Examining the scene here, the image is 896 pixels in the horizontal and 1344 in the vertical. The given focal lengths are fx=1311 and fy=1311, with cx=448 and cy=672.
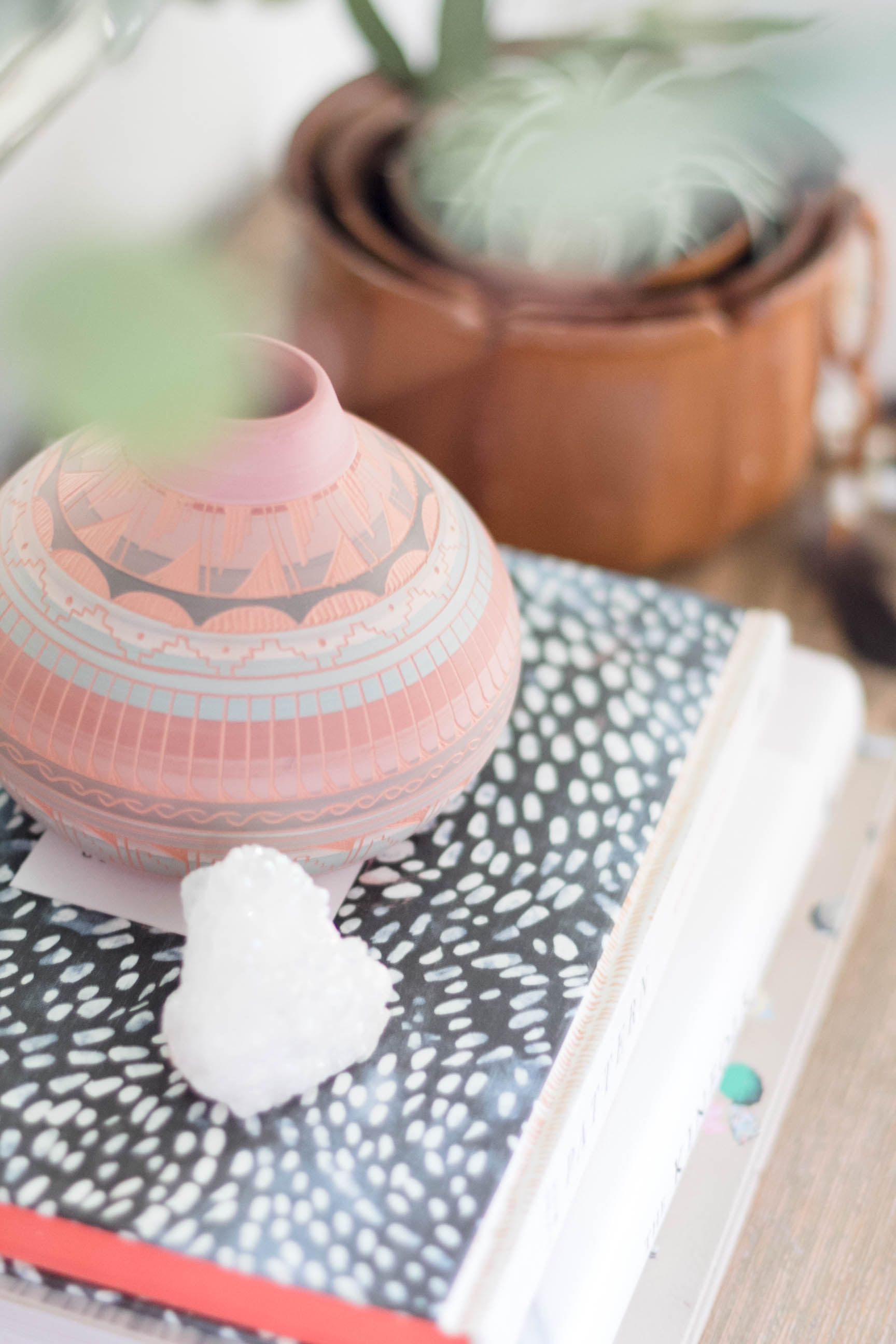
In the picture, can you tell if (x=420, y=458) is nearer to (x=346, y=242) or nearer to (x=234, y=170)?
(x=346, y=242)

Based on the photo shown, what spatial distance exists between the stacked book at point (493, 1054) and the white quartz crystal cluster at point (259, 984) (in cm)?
2

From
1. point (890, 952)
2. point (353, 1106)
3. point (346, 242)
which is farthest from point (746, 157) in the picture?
point (353, 1106)

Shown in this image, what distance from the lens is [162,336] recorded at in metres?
0.40

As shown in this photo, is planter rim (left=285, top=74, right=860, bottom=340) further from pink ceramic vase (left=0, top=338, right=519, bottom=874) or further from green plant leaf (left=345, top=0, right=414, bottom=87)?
pink ceramic vase (left=0, top=338, right=519, bottom=874)

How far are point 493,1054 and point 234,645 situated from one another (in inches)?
6.8

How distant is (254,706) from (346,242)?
0.39 meters

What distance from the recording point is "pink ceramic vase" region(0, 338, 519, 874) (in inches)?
17.0

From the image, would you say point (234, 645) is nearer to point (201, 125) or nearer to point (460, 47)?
point (460, 47)

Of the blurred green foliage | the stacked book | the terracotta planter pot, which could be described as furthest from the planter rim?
the blurred green foliage

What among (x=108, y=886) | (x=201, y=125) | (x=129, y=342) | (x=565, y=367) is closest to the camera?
(x=129, y=342)

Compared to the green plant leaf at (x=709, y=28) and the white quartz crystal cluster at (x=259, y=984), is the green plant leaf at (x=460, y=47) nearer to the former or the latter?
the green plant leaf at (x=709, y=28)

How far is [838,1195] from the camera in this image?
56 cm

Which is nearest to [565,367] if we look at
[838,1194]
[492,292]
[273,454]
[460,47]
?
[492,292]

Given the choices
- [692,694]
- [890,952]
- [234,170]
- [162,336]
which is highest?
[162,336]
